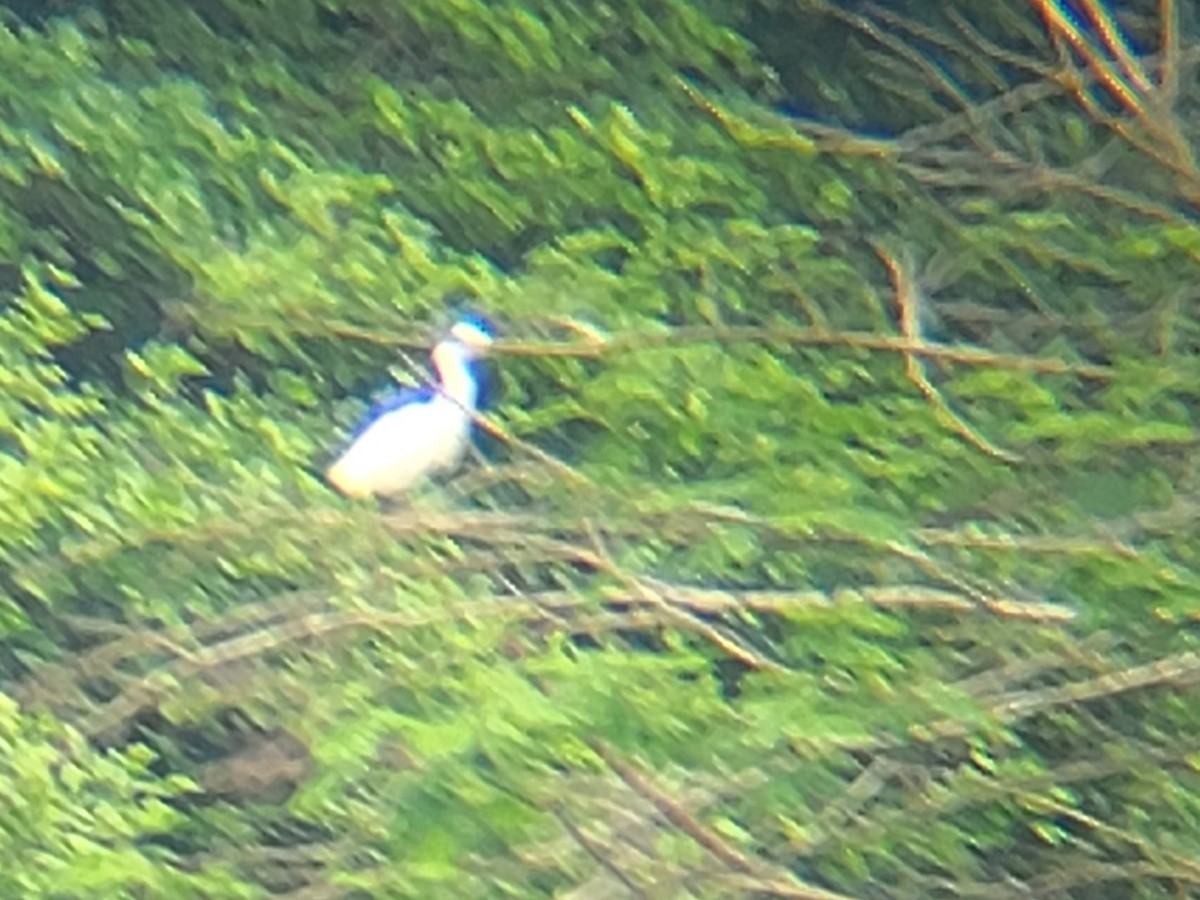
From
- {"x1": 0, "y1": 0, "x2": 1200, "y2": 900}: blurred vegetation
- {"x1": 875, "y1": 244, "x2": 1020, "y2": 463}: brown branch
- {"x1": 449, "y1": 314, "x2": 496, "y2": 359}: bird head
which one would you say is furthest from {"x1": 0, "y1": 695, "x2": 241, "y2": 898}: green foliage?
{"x1": 875, "y1": 244, "x2": 1020, "y2": 463}: brown branch

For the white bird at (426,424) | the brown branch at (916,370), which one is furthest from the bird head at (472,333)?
the brown branch at (916,370)

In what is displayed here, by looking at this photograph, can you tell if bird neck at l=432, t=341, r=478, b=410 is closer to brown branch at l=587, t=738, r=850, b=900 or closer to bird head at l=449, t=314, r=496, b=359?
bird head at l=449, t=314, r=496, b=359

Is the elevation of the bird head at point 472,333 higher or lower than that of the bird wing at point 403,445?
higher

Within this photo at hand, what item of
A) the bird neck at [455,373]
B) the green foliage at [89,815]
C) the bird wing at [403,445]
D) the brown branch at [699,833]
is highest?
the bird neck at [455,373]

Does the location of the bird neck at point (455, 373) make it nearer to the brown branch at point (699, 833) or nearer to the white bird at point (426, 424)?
the white bird at point (426, 424)

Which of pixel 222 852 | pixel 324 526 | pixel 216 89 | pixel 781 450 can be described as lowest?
pixel 222 852

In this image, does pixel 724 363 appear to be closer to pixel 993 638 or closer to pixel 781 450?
pixel 781 450

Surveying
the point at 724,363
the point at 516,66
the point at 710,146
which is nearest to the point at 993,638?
the point at 724,363

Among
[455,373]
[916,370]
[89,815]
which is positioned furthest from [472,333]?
[89,815]
